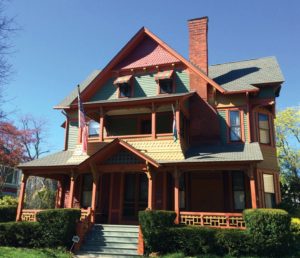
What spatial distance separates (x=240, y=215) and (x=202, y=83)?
7759mm

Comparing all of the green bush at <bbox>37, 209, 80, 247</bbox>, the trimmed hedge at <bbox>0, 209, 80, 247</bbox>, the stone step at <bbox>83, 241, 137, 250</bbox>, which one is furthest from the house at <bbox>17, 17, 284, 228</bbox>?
the stone step at <bbox>83, 241, 137, 250</bbox>

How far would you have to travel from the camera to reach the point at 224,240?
1234 centimetres

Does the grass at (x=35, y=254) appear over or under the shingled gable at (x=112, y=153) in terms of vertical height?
under

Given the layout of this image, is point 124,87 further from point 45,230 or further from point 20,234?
point 20,234


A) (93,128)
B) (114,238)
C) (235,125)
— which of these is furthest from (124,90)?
(114,238)

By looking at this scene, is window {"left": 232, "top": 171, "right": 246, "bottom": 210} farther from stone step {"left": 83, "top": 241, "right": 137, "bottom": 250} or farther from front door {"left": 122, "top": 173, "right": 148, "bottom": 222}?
stone step {"left": 83, "top": 241, "right": 137, "bottom": 250}

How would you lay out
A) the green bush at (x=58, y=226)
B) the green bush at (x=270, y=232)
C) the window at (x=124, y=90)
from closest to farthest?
the green bush at (x=270, y=232) → the green bush at (x=58, y=226) → the window at (x=124, y=90)

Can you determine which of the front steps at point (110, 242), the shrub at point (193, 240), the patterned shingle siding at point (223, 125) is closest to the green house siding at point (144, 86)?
the patterned shingle siding at point (223, 125)

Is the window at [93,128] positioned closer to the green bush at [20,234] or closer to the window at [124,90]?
the window at [124,90]

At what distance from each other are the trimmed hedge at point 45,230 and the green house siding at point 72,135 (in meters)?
6.55

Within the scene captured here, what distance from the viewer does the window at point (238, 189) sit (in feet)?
54.2

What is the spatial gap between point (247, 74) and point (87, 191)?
11698 millimetres

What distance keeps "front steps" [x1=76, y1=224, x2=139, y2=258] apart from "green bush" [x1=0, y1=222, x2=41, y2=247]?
2.26 m

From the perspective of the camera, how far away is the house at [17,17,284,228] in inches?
618
